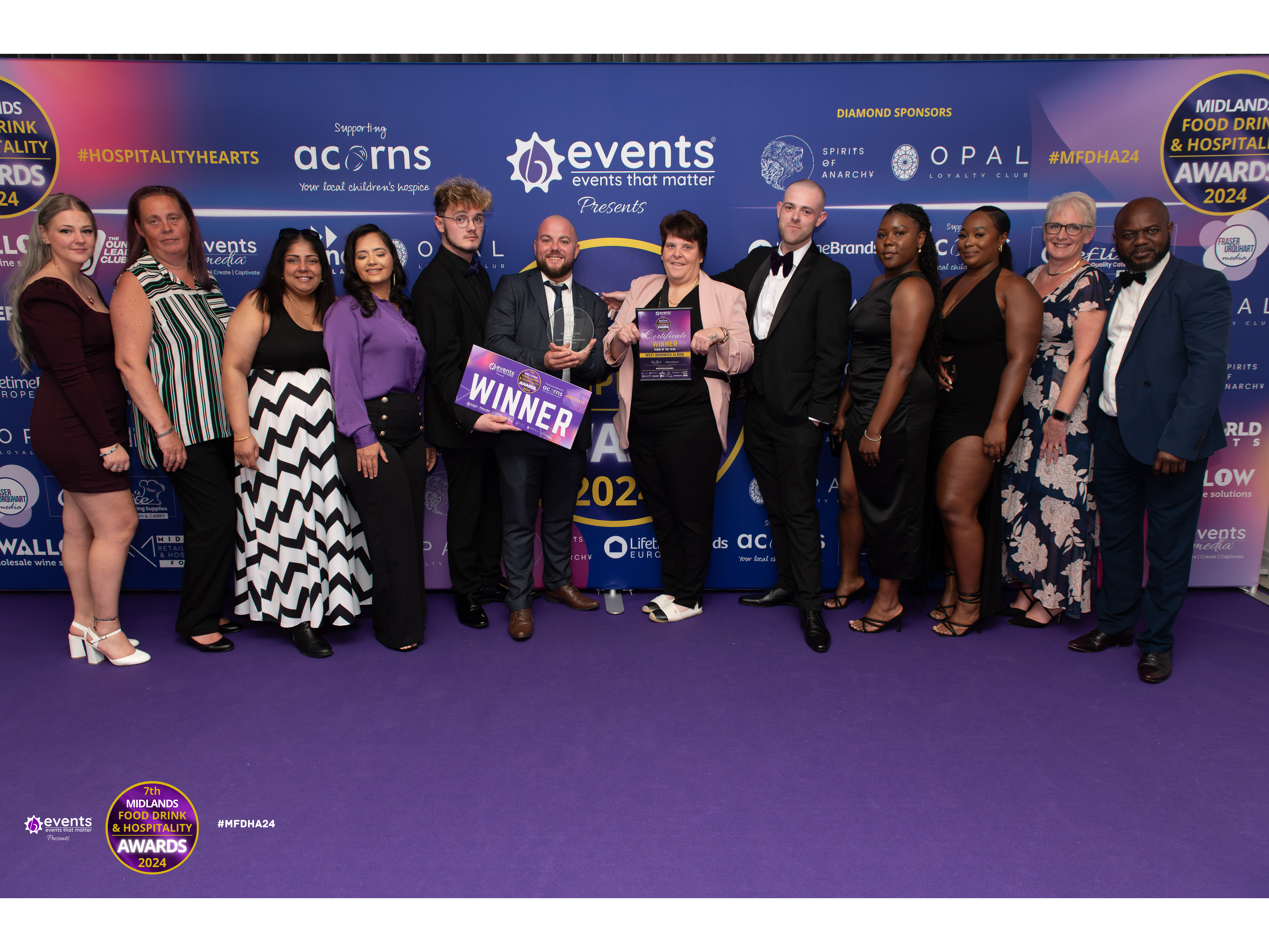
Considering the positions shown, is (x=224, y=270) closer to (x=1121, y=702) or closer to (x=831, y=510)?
(x=831, y=510)

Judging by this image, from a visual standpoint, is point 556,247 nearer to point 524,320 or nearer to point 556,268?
point 556,268

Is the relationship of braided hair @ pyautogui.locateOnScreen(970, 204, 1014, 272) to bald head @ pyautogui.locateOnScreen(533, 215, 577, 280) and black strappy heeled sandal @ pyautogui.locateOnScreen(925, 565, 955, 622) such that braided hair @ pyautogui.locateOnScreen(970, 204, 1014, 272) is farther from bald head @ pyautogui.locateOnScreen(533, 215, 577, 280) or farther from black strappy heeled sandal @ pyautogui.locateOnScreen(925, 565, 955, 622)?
bald head @ pyautogui.locateOnScreen(533, 215, 577, 280)

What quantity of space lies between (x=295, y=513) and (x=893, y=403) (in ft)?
9.27

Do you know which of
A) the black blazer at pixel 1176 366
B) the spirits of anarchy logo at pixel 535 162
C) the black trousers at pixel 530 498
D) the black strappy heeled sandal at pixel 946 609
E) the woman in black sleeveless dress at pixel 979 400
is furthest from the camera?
the spirits of anarchy logo at pixel 535 162

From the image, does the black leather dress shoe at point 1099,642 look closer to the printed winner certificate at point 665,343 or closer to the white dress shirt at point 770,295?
the white dress shirt at point 770,295

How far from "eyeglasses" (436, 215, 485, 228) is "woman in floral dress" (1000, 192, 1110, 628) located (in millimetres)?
2730

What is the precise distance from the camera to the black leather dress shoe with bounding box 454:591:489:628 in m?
4.06

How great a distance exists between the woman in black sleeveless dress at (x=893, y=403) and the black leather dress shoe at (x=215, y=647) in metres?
3.14

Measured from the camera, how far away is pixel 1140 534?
3648 mm

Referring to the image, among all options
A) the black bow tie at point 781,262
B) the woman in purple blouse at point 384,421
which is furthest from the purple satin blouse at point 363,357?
the black bow tie at point 781,262

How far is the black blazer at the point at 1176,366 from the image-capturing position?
3213 mm

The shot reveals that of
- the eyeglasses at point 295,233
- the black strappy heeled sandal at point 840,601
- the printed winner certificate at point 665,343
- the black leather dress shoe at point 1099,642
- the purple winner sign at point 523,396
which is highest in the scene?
the eyeglasses at point 295,233

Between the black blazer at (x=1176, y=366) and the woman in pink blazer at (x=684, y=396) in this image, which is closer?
the black blazer at (x=1176, y=366)

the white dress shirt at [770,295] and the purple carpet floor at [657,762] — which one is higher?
the white dress shirt at [770,295]
